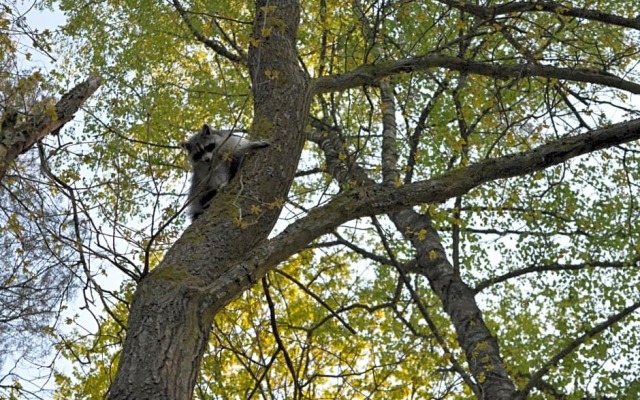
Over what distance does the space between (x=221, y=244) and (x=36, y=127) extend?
1868 mm

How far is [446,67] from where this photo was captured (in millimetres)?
6453

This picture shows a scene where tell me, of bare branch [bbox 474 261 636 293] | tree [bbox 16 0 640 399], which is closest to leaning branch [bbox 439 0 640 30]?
tree [bbox 16 0 640 399]

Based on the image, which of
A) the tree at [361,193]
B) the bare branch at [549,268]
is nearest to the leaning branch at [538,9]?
the tree at [361,193]

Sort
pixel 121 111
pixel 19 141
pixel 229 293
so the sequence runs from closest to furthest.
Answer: pixel 229 293
pixel 19 141
pixel 121 111

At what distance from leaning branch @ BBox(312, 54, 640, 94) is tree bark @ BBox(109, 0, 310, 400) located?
34cm

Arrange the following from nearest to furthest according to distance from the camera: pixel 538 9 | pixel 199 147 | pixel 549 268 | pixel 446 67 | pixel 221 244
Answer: pixel 221 244, pixel 446 67, pixel 538 9, pixel 199 147, pixel 549 268

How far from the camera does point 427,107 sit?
1161 centimetres

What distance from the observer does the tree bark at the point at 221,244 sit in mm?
3887

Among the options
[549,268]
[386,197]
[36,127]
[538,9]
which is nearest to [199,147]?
[36,127]

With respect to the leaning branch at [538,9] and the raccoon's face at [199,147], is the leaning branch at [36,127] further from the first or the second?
the leaning branch at [538,9]

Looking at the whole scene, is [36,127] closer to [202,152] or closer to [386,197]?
[386,197]

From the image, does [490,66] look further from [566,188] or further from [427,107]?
[566,188]

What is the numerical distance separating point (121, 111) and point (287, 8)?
455cm

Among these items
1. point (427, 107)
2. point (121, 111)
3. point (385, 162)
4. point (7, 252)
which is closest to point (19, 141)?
point (7, 252)
